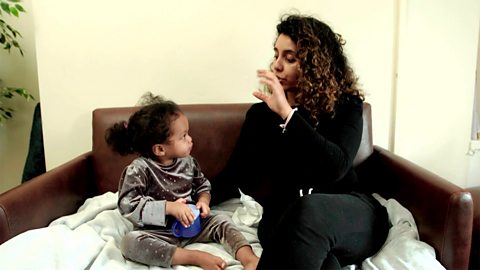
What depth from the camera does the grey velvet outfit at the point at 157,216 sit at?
3.35 feet

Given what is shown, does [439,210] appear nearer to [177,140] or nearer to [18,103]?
[177,140]

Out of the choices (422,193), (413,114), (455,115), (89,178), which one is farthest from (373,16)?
(89,178)

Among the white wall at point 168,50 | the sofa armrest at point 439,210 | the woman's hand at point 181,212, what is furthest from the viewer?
the white wall at point 168,50

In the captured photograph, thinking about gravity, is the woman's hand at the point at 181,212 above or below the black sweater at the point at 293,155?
below

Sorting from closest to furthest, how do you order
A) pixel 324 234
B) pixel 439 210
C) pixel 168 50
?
pixel 324 234, pixel 439 210, pixel 168 50

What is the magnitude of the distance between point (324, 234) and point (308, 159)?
23cm

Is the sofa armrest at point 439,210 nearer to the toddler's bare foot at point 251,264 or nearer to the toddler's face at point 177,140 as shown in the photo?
the toddler's bare foot at point 251,264

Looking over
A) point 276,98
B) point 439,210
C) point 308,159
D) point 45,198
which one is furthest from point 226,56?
point 439,210

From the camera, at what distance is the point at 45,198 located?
1143 millimetres

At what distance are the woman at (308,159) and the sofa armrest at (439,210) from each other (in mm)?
110

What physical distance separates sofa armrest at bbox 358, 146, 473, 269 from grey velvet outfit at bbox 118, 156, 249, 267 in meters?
0.52

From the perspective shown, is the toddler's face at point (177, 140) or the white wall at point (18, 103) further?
the white wall at point (18, 103)

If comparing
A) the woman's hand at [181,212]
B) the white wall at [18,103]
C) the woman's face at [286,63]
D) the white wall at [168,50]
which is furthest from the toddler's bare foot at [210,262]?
the white wall at [18,103]

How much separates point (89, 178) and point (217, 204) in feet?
1.76
